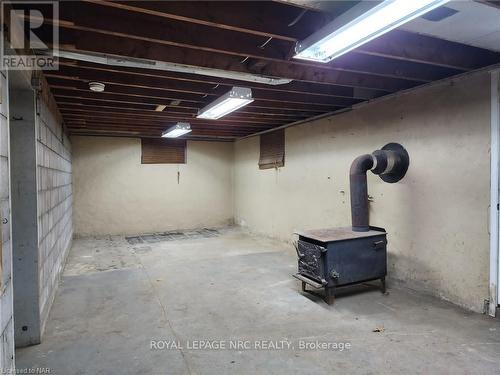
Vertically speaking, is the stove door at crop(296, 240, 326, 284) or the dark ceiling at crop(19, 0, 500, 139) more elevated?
the dark ceiling at crop(19, 0, 500, 139)

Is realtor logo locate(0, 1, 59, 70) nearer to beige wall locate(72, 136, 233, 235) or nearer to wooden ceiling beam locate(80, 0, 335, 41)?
wooden ceiling beam locate(80, 0, 335, 41)

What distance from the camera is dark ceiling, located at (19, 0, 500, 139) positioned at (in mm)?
2109

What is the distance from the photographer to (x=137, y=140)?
7.68 metres

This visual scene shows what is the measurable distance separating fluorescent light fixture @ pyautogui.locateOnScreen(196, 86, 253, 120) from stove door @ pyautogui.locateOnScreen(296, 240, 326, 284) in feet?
5.83

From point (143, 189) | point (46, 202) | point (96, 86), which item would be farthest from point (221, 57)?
point (143, 189)

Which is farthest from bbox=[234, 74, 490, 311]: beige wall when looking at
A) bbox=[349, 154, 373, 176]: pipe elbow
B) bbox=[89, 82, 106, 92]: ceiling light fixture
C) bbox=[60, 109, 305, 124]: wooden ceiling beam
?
bbox=[89, 82, 106, 92]: ceiling light fixture

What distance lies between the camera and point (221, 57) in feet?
9.36

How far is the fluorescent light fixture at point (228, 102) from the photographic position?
3.46 m

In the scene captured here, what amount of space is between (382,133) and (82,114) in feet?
14.8

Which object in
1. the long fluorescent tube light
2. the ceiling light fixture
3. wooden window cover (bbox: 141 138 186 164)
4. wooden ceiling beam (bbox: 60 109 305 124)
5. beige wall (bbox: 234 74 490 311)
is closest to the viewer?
the long fluorescent tube light

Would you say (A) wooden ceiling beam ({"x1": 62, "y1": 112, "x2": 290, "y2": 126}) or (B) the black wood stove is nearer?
(B) the black wood stove

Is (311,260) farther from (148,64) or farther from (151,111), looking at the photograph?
(151,111)

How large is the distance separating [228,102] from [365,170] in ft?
5.95

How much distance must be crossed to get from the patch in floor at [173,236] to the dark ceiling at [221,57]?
118 inches
